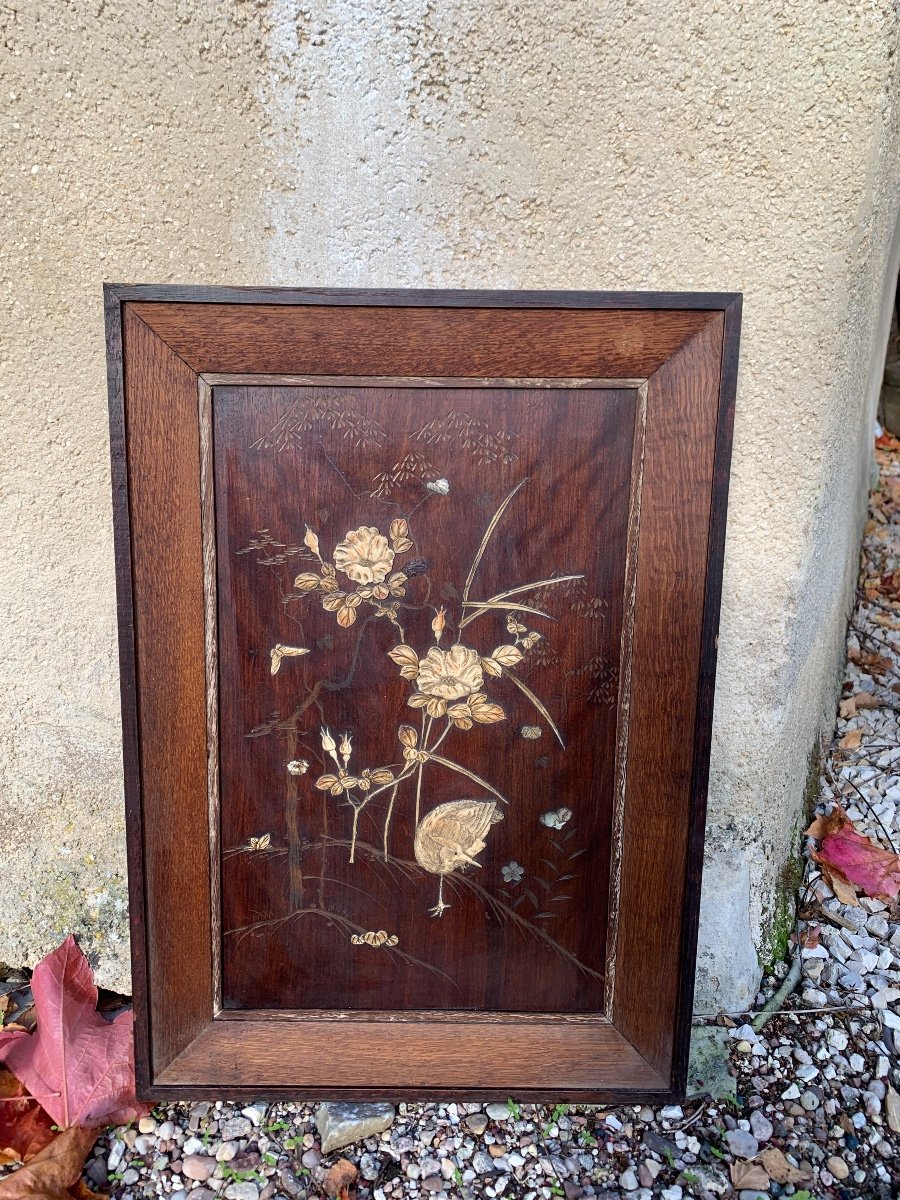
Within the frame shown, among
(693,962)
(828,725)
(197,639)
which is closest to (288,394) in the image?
(197,639)

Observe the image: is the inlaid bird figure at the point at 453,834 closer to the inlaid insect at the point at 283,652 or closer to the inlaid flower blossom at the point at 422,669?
the inlaid flower blossom at the point at 422,669

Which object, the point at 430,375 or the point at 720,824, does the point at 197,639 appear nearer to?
the point at 430,375

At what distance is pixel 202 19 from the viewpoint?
3.88ft

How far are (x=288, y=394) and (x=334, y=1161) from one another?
122 centimetres

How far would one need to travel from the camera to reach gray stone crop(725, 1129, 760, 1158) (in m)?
1.31

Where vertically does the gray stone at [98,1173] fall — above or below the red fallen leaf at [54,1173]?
below

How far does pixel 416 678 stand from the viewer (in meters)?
1.31

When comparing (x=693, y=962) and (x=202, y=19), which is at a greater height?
(x=202, y=19)

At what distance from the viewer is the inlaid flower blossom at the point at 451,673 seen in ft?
4.27

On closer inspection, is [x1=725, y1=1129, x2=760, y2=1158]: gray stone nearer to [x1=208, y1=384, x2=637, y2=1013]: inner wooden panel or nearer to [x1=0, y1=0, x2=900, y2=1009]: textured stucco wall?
[x1=208, y1=384, x2=637, y2=1013]: inner wooden panel

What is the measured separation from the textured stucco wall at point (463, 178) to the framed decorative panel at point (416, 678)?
11cm

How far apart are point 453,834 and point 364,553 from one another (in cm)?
49

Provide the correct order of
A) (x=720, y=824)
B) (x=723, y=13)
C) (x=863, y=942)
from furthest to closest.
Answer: (x=863, y=942), (x=720, y=824), (x=723, y=13)

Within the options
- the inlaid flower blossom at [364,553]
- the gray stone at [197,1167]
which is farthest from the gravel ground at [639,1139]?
the inlaid flower blossom at [364,553]
